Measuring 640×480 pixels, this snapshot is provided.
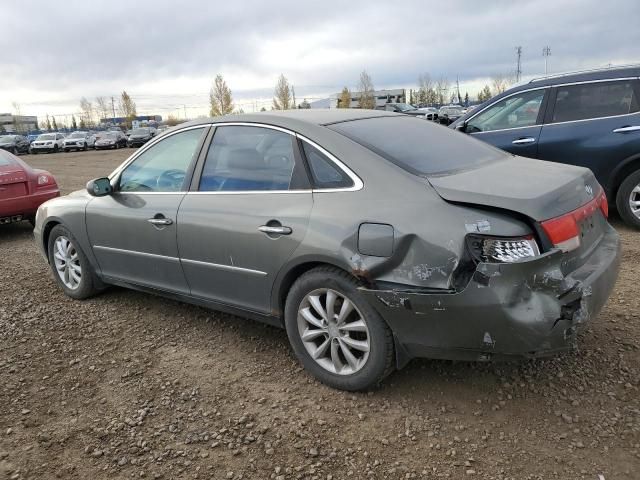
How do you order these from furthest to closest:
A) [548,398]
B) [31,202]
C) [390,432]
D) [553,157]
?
[31,202]
[553,157]
[548,398]
[390,432]

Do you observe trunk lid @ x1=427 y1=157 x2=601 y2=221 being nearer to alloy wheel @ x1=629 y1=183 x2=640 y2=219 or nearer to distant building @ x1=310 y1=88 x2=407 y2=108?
alloy wheel @ x1=629 y1=183 x2=640 y2=219

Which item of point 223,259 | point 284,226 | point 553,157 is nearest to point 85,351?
point 223,259

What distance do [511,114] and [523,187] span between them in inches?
177

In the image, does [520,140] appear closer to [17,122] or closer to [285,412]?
[285,412]

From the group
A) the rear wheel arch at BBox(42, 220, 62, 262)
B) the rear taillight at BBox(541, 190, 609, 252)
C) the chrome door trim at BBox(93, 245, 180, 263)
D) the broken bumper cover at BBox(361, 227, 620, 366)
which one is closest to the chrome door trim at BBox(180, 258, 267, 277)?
the chrome door trim at BBox(93, 245, 180, 263)

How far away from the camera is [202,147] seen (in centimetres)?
385

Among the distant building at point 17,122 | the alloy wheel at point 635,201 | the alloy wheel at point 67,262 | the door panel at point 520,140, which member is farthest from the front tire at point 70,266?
the distant building at point 17,122

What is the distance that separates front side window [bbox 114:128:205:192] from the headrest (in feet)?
1.19

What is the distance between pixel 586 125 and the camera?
20.8 ft

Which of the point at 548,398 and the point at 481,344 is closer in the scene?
the point at 481,344

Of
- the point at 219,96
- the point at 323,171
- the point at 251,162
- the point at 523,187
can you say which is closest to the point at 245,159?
the point at 251,162

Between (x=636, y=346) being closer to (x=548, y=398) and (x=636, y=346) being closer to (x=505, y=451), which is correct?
(x=548, y=398)

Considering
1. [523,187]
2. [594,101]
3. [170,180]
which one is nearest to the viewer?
[523,187]

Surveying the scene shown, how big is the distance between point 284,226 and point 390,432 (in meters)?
1.25
